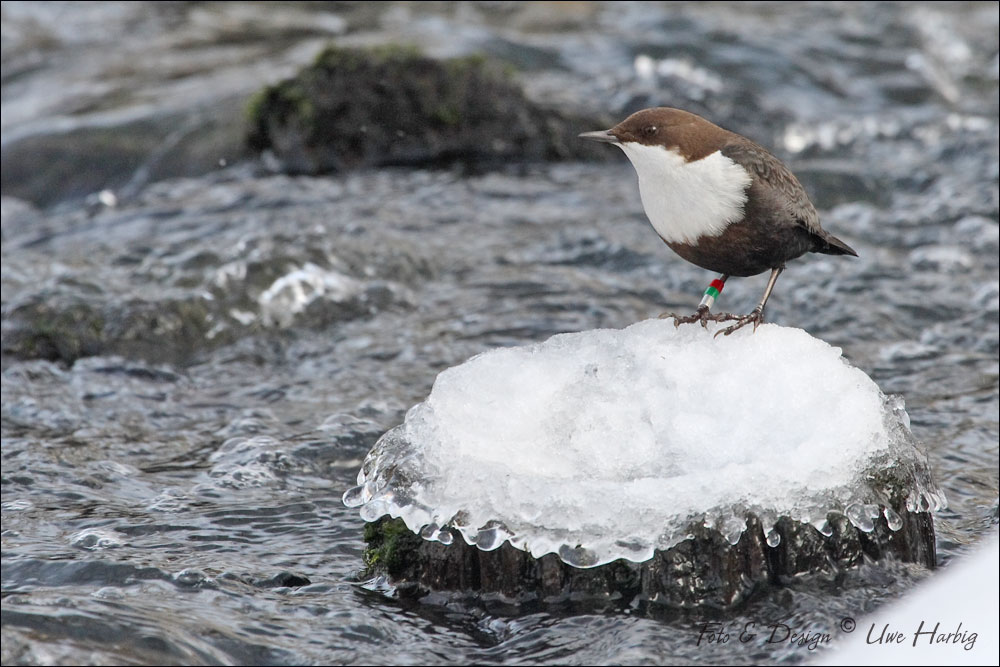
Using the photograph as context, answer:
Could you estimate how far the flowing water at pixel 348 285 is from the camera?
2.92 metres

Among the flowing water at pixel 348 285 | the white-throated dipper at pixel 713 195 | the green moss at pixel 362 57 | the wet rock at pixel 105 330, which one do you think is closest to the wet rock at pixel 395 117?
the green moss at pixel 362 57

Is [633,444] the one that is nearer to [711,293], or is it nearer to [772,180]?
[711,293]

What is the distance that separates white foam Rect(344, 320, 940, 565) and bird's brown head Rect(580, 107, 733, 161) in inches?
21.9

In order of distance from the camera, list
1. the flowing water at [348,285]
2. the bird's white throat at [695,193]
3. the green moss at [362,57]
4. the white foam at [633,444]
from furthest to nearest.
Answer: the green moss at [362,57] < the bird's white throat at [695,193] < the flowing water at [348,285] < the white foam at [633,444]

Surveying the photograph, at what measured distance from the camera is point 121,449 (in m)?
4.41

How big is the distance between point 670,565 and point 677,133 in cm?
131

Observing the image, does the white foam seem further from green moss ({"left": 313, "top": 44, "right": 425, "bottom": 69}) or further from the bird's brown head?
green moss ({"left": 313, "top": 44, "right": 425, "bottom": 69})

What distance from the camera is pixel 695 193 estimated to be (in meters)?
3.32

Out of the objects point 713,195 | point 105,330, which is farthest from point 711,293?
point 105,330

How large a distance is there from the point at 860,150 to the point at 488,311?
13.3ft

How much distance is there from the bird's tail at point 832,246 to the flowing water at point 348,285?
0.94m

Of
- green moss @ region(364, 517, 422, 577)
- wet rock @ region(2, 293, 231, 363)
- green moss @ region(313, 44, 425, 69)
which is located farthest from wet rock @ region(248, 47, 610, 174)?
green moss @ region(364, 517, 422, 577)

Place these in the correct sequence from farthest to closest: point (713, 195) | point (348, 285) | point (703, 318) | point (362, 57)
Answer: point (362, 57) → point (348, 285) → point (703, 318) → point (713, 195)

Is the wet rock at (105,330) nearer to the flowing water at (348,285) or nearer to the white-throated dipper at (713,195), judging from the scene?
the flowing water at (348,285)
